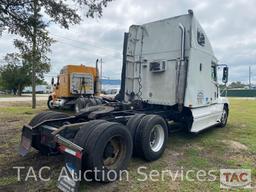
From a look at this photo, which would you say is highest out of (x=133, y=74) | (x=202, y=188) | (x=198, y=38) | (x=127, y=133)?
(x=198, y=38)

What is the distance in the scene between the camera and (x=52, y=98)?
18.3m

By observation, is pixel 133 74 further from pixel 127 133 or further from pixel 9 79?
pixel 9 79

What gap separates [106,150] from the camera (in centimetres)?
439

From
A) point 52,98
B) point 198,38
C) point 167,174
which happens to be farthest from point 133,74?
point 52,98

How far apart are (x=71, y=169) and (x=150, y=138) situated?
7.03 feet

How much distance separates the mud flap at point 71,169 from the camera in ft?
12.0

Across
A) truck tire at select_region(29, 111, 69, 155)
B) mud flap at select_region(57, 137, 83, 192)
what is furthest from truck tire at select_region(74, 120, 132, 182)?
truck tire at select_region(29, 111, 69, 155)

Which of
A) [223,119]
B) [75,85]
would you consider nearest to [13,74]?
[75,85]

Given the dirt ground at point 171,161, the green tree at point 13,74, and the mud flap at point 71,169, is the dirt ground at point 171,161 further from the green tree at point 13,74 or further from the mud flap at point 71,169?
the green tree at point 13,74

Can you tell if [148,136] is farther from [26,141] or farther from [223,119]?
[223,119]

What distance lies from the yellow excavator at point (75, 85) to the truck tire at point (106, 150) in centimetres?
1100

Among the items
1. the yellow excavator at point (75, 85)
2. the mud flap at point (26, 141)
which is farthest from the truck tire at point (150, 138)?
the yellow excavator at point (75, 85)

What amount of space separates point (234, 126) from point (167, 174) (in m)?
6.47

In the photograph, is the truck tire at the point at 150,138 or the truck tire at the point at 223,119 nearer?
the truck tire at the point at 150,138
